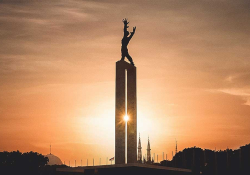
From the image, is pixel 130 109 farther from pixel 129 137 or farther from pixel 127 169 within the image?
pixel 127 169

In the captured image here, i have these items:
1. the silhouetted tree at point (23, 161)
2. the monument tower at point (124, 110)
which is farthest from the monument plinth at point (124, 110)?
the silhouetted tree at point (23, 161)

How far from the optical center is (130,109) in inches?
1517

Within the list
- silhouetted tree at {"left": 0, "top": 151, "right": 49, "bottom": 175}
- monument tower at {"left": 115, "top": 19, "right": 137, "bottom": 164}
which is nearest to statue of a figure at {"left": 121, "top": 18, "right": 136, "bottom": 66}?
monument tower at {"left": 115, "top": 19, "right": 137, "bottom": 164}

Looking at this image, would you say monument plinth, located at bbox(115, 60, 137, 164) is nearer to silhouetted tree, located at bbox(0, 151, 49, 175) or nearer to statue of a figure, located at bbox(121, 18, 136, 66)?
statue of a figure, located at bbox(121, 18, 136, 66)

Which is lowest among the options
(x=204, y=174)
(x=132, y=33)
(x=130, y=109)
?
(x=204, y=174)

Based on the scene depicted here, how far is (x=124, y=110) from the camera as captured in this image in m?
38.1

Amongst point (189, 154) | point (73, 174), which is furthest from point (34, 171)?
point (73, 174)

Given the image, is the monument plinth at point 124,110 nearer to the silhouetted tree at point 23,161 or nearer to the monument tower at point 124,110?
the monument tower at point 124,110

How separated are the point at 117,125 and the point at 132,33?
9025 millimetres

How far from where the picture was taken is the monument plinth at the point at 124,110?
122 ft

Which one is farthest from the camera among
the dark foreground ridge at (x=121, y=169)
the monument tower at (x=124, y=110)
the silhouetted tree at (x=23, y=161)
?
the silhouetted tree at (x=23, y=161)

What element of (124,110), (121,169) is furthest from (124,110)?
(121,169)

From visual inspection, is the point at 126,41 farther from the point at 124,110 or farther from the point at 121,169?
the point at 121,169

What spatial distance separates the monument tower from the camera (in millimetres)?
37062
